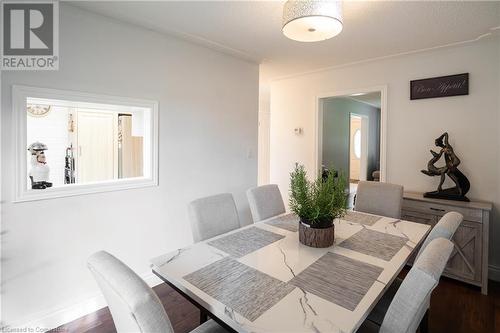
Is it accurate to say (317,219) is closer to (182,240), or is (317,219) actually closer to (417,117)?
(182,240)

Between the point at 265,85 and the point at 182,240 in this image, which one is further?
the point at 265,85

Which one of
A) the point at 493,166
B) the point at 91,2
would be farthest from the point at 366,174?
the point at 91,2

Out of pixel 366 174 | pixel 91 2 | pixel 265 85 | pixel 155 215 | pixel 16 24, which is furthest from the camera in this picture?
pixel 366 174

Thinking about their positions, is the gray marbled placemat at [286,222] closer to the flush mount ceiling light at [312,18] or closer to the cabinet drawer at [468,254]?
the flush mount ceiling light at [312,18]

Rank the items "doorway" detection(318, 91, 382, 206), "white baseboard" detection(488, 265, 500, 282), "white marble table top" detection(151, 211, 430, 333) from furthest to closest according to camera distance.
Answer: "doorway" detection(318, 91, 382, 206)
"white baseboard" detection(488, 265, 500, 282)
"white marble table top" detection(151, 211, 430, 333)

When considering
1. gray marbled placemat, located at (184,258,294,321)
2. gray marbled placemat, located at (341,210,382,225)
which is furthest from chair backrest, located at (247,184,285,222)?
gray marbled placemat, located at (184,258,294,321)

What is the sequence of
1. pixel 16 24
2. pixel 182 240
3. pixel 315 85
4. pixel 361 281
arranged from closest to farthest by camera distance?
pixel 361 281, pixel 16 24, pixel 182 240, pixel 315 85

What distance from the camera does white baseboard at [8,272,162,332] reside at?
1.90 metres

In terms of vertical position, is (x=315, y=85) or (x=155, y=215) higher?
(x=315, y=85)

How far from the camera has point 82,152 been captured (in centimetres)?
395

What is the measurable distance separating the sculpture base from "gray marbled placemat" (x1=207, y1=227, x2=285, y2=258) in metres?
1.97

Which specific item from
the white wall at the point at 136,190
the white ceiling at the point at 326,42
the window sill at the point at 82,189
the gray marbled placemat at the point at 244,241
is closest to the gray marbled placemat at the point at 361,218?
the gray marbled placemat at the point at 244,241

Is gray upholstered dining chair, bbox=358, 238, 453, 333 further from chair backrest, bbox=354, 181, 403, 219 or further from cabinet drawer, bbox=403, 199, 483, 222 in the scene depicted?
cabinet drawer, bbox=403, 199, 483, 222

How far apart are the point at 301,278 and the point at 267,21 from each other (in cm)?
199
